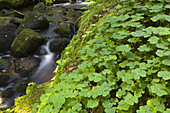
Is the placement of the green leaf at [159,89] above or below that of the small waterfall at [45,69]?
above

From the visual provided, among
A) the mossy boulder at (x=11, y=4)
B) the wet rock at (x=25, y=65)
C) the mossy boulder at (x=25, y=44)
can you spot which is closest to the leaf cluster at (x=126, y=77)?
the wet rock at (x=25, y=65)

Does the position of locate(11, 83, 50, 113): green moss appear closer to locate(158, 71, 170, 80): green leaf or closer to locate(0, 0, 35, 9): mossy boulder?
locate(158, 71, 170, 80): green leaf

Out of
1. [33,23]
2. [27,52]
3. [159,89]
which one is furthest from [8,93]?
[159,89]

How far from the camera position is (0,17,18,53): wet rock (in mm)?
7185

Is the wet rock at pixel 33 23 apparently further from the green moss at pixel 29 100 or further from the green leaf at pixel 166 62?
the green leaf at pixel 166 62

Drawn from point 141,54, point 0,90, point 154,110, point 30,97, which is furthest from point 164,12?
point 0,90

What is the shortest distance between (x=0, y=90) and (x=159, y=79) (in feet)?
18.5

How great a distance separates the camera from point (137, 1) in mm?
2580

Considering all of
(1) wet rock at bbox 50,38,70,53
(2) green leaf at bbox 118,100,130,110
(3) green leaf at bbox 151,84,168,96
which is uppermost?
(3) green leaf at bbox 151,84,168,96

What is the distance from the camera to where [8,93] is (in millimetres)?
4758

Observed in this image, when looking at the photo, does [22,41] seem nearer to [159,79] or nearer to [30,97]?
[30,97]

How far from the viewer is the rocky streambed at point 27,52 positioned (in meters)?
5.20

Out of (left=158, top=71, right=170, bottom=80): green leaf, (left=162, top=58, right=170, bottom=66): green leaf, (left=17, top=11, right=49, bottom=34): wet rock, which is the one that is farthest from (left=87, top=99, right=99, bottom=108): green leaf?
(left=17, top=11, right=49, bottom=34): wet rock

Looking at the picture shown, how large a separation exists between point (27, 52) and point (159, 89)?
6.46 metres
